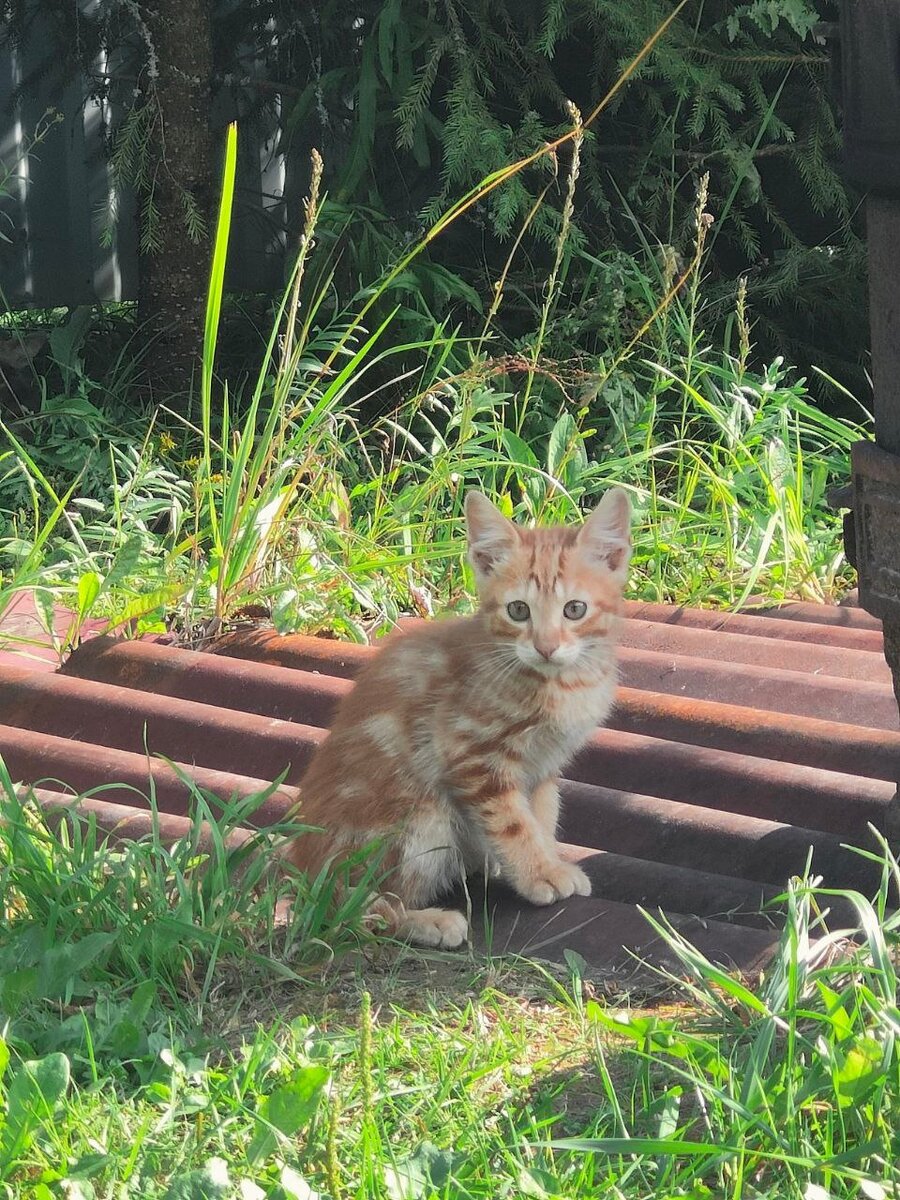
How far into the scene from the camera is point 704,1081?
1981 mm

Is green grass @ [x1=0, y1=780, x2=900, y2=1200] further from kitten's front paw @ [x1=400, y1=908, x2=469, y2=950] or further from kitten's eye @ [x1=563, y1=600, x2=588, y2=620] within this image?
kitten's eye @ [x1=563, y1=600, x2=588, y2=620]

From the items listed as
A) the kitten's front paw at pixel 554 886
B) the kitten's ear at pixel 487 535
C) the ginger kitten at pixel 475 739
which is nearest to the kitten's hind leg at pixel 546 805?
the ginger kitten at pixel 475 739

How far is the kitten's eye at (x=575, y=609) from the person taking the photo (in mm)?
3073

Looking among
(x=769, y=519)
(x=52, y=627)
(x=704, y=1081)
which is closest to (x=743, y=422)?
(x=769, y=519)

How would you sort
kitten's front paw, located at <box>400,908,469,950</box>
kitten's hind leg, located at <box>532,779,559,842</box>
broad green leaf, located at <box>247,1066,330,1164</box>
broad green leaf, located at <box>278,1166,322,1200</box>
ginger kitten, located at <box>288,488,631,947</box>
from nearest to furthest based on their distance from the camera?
broad green leaf, located at <box>278,1166,322,1200</box> < broad green leaf, located at <box>247,1066,330,1164</box> < kitten's front paw, located at <box>400,908,469,950</box> < ginger kitten, located at <box>288,488,631,947</box> < kitten's hind leg, located at <box>532,779,559,842</box>

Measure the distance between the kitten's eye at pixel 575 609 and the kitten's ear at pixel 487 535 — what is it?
20 cm

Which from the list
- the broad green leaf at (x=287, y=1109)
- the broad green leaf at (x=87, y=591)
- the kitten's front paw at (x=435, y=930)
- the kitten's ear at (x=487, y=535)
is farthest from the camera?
the broad green leaf at (x=87, y=591)

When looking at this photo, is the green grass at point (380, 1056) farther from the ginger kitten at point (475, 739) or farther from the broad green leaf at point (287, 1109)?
the ginger kitten at point (475, 739)

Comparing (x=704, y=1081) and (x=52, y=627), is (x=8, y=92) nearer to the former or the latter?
(x=52, y=627)

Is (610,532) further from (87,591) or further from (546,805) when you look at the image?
(87,591)

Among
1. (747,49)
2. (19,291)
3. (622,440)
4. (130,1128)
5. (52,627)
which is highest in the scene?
(747,49)

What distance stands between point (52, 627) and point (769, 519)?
2.37 meters

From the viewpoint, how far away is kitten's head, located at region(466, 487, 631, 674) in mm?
3012

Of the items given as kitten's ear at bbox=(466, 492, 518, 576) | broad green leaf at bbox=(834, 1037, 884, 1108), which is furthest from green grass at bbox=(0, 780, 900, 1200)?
kitten's ear at bbox=(466, 492, 518, 576)
